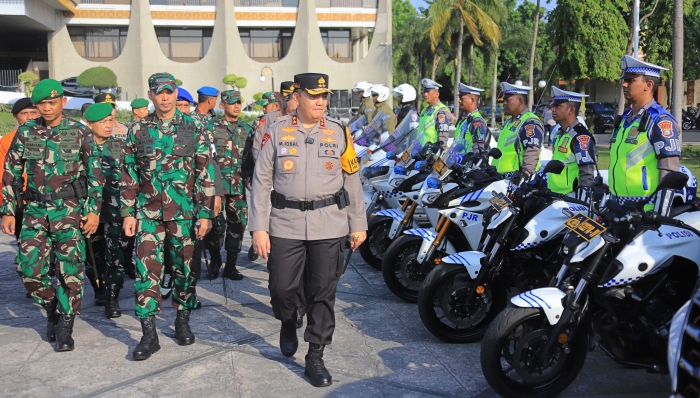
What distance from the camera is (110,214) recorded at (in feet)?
20.1

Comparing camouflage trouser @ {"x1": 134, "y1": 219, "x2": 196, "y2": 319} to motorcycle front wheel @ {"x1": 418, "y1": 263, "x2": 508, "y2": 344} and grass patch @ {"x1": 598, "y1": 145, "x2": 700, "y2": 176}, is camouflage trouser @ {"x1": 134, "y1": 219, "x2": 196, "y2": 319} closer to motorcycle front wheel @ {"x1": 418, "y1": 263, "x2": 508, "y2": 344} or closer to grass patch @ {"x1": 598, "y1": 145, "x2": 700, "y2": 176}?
motorcycle front wheel @ {"x1": 418, "y1": 263, "x2": 508, "y2": 344}

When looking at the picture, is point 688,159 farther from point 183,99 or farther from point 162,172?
point 162,172

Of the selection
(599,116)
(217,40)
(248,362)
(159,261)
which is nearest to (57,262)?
(159,261)

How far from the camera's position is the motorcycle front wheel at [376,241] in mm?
7266

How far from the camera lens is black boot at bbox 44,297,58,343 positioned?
5355mm

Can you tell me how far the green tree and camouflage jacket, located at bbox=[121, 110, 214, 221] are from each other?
115 ft

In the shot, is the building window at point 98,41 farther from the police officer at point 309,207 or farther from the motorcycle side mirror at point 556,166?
the motorcycle side mirror at point 556,166

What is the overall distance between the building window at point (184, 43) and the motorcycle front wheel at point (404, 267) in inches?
1702

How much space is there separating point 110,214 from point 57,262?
945 millimetres

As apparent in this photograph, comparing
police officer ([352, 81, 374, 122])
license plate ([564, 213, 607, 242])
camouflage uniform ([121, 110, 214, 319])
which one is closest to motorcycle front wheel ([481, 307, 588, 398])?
license plate ([564, 213, 607, 242])

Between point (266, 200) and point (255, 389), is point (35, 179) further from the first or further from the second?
point (255, 389)

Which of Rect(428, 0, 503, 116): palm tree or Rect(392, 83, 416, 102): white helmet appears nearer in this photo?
Rect(392, 83, 416, 102): white helmet

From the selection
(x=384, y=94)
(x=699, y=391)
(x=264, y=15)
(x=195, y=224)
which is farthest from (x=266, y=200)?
(x=264, y=15)

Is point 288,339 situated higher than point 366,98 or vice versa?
point 366,98
